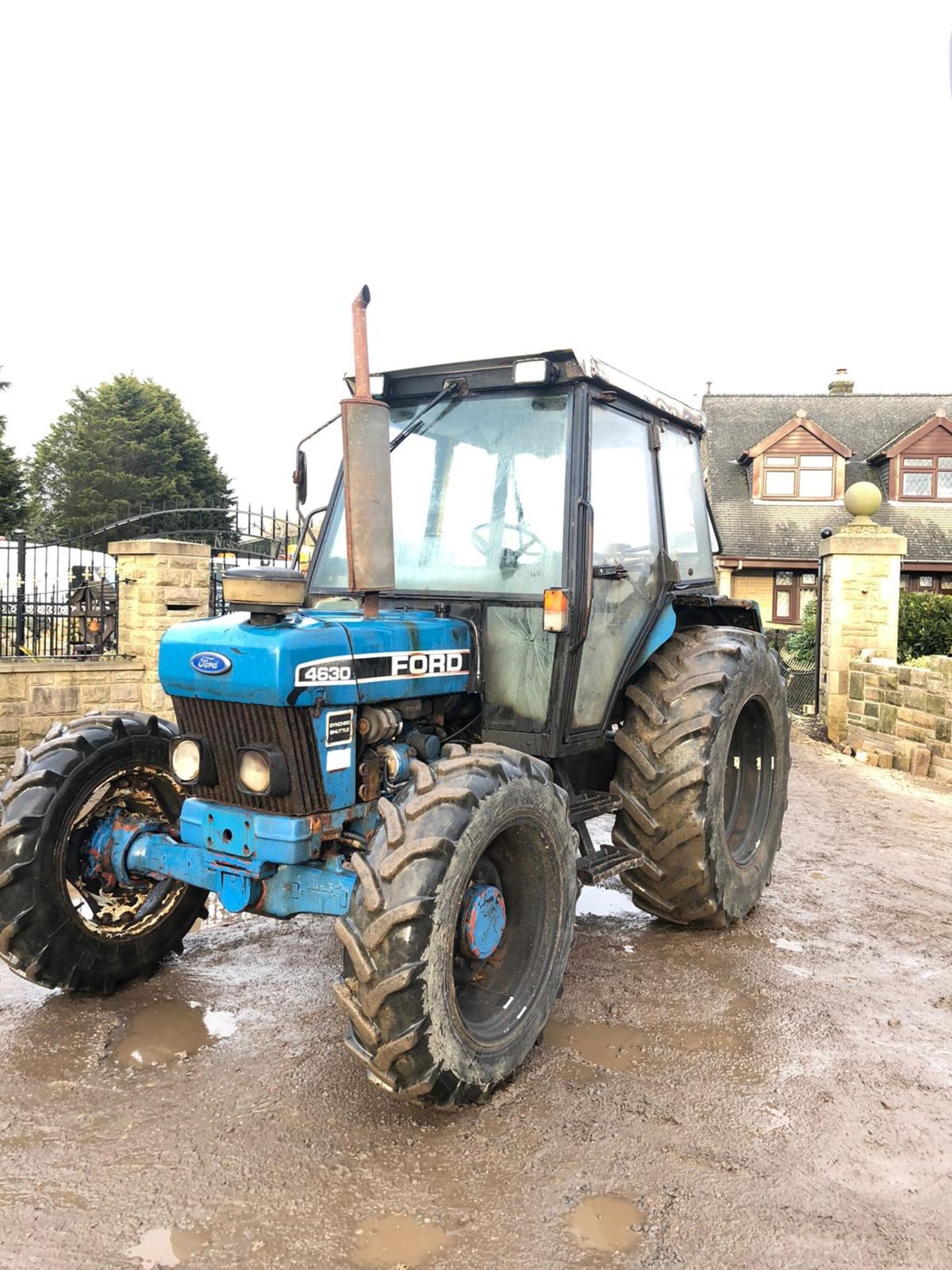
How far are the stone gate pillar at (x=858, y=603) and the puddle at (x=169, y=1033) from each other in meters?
8.17

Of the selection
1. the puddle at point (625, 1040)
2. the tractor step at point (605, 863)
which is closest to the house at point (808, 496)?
the tractor step at point (605, 863)

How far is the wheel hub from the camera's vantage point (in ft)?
9.37

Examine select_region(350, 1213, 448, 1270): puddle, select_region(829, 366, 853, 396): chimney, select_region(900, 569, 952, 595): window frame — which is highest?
select_region(829, 366, 853, 396): chimney

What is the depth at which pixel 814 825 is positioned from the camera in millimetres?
6535

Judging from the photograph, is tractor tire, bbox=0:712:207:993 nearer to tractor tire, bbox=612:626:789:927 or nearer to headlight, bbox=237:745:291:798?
headlight, bbox=237:745:291:798

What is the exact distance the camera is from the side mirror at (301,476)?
3.99 m

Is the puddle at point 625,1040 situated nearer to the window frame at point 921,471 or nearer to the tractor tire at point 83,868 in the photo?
the tractor tire at point 83,868

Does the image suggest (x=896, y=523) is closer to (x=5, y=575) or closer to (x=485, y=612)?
(x=5, y=575)

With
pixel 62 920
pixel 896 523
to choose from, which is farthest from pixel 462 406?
pixel 896 523

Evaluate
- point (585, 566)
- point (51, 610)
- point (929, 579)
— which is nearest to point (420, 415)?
point (585, 566)

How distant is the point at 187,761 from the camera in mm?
3145

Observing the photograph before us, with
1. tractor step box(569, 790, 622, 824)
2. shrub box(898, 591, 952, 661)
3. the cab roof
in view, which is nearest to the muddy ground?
tractor step box(569, 790, 622, 824)

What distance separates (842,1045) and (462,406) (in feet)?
9.11

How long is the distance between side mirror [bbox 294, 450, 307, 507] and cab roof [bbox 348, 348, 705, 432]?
1.23ft
